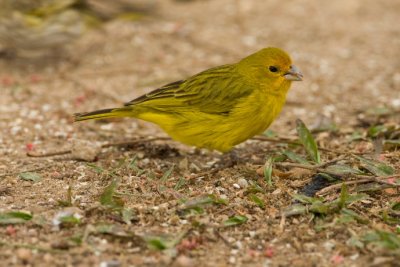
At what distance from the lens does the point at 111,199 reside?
3.71m

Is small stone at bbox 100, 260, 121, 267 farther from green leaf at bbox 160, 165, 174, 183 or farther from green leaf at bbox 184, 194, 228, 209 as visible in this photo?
green leaf at bbox 160, 165, 174, 183

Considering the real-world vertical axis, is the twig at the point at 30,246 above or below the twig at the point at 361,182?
below

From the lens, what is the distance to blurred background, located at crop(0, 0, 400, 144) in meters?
6.19

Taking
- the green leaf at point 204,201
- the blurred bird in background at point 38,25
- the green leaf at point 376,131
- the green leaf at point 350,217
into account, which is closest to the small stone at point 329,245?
the green leaf at point 350,217

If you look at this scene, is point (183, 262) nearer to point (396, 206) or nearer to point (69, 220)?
point (69, 220)

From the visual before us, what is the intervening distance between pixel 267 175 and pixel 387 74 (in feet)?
10.7

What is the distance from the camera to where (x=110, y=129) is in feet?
18.2

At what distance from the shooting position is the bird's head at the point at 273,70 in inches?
187

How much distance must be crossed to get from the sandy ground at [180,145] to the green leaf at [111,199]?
0.20ft

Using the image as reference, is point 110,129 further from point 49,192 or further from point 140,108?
point 49,192

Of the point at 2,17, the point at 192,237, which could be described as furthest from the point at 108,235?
the point at 2,17

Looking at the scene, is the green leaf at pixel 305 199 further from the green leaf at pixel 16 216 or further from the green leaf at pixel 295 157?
the green leaf at pixel 16 216

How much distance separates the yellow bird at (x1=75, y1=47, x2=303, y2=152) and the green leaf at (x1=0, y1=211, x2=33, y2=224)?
4.22 ft

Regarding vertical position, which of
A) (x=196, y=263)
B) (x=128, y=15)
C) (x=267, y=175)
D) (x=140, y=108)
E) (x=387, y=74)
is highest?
(x=128, y=15)
